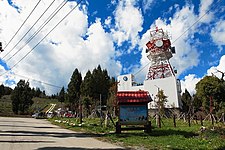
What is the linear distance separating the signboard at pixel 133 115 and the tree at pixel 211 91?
25957 millimetres

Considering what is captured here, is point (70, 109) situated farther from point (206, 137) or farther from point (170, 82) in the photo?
point (206, 137)

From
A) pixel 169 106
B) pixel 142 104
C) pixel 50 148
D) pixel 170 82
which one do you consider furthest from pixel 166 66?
pixel 50 148

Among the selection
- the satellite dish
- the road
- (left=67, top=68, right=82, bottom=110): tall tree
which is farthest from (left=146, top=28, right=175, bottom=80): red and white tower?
the road

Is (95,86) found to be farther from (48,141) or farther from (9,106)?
(48,141)

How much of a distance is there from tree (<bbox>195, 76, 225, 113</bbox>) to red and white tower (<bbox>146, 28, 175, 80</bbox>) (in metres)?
14.0

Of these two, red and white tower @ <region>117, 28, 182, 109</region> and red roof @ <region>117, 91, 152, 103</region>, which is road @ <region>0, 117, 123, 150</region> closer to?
red roof @ <region>117, 91, 152, 103</region>

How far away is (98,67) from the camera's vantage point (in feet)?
277

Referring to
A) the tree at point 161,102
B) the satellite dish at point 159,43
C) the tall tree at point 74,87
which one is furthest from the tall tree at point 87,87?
the tree at point 161,102

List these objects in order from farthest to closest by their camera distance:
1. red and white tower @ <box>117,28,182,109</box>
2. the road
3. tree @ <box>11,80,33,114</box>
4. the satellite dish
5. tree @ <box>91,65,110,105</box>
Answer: tree @ <box>11,80,33,114</box> → tree @ <box>91,65,110,105</box> → the satellite dish → red and white tower @ <box>117,28,182,109</box> → the road

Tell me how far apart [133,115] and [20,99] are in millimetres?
66812

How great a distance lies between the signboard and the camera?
58.5 feet

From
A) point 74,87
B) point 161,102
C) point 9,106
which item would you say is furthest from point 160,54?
point 9,106

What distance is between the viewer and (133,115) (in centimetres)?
1794

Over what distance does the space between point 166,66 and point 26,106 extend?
152 feet
